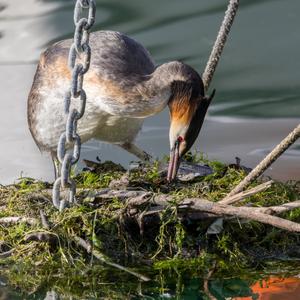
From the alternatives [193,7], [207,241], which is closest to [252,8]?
[193,7]

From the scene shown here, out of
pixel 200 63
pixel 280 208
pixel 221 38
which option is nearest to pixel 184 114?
pixel 221 38

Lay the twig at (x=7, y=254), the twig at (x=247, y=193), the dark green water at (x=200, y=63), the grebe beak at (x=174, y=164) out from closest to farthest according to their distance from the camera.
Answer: the twig at (x=247, y=193) < the twig at (x=7, y=254) < the grebe beak at (x=174, y=164) < the dark green water at (x=200, y=63)

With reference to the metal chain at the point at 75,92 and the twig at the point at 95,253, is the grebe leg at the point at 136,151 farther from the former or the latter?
the metal chain at the point at 75,92

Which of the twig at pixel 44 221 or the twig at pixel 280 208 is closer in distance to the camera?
the twig at pixel 280 208

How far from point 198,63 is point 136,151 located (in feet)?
7.10

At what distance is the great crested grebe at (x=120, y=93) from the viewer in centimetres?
689

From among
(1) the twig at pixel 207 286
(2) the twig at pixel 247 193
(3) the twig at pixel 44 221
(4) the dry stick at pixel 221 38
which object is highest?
(4) the dry stick at pixel 221 38

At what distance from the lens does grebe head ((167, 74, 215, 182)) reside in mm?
6828

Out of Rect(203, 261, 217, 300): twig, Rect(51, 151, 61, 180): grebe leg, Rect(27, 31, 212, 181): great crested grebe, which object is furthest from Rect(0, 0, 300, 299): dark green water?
Rect(203, 261, 217, 300): twig

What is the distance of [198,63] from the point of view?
1003 centimetres

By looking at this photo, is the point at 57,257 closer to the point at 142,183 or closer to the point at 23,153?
the point at 142,183

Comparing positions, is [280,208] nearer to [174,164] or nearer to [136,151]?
[174,164]

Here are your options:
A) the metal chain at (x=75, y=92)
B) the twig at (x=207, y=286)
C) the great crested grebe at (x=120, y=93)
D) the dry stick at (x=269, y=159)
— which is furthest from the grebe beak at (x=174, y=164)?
the metal chain at (x=75, y=92)

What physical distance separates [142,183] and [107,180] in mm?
385
